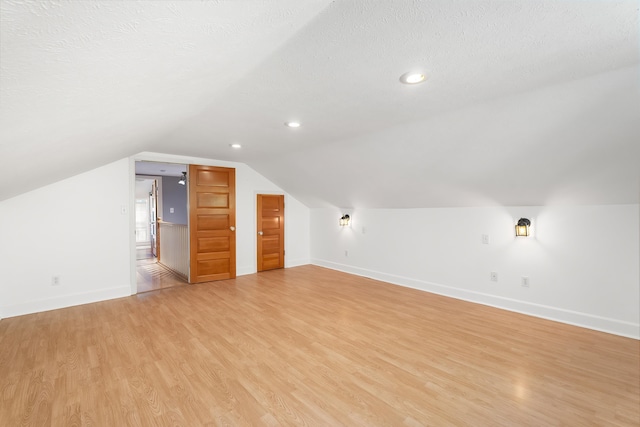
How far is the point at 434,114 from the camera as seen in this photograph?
2.77 meters

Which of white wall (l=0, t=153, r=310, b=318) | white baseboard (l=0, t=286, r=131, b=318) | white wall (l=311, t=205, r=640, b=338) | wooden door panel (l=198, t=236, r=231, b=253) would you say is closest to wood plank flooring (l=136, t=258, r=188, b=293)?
white baseboard (l=0, t=286, r=131, b=318)

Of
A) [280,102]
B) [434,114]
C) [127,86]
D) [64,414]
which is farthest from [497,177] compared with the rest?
[64,414]

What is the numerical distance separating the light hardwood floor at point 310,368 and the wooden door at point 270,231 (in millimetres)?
2240

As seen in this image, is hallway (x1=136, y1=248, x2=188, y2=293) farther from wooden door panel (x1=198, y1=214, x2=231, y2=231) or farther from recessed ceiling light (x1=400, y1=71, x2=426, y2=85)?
recessed ceiling light (x1=400, y1=71, x2=426, y2=85)

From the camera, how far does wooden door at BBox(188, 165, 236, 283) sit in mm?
5148

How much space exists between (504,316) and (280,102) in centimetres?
359

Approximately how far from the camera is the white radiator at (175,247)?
5.46 metres

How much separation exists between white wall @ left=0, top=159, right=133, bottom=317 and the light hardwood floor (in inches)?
12.9

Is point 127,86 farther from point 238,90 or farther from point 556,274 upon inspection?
point 556,274

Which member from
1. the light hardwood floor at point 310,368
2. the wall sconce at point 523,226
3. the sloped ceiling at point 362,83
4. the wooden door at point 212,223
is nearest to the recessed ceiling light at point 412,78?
the sloped ceiling at point 362,83

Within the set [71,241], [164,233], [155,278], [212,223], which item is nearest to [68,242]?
[71,241]

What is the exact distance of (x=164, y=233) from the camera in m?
6.77

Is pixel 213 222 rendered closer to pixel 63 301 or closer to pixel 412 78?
pixel 63 301

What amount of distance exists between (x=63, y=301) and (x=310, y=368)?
3719 millimetres
